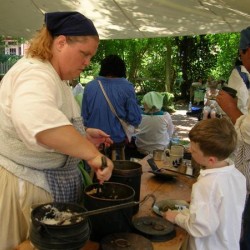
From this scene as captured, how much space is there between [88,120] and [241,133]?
214 centimetres

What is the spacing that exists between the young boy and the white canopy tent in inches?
94.8

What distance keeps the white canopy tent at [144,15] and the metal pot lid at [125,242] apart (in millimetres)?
3037

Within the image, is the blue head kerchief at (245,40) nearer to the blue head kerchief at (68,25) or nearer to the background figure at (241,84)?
the background figure at (241,84)

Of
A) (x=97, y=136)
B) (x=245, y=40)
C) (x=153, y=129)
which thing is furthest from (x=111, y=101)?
(x=97, y=136)

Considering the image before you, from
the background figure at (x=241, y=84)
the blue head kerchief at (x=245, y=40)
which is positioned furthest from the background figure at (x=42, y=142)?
the background figure at (x=241, y=84)

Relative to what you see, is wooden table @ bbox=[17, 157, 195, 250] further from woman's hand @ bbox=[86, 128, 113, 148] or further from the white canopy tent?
the white canopy tent

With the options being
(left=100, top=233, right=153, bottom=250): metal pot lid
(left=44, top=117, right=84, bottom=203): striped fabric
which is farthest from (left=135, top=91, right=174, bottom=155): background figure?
(left=100, top=233, right=153, bottom=250): metal pot lid

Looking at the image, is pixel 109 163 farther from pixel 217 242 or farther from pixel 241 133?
pixel 241 133

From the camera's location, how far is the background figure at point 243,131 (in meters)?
2.31

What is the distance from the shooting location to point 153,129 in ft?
16.0

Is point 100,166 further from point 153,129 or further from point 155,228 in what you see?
point 153,129

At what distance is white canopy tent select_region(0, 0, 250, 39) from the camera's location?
13.5ft

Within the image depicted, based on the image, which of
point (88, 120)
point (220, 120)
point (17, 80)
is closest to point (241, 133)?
point (220, 120)

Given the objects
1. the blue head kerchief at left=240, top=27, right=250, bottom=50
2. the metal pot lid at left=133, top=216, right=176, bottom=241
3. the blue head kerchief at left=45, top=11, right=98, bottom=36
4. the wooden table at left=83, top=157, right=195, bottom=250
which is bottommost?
the wooden table at left=83, top=157, right=195, bottom=250
